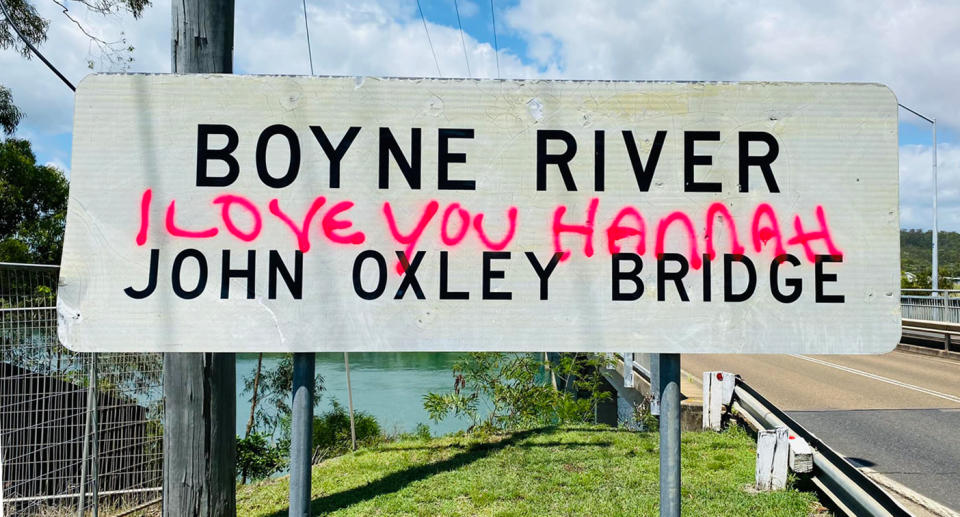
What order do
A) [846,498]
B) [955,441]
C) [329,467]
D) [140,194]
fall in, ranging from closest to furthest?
[140,194] < [846,498] < [329,467] < [955,441]

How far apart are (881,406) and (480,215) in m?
11.7

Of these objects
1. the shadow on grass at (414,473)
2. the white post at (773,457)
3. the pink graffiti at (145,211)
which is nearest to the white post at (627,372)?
the shadow on grass at (414,473)

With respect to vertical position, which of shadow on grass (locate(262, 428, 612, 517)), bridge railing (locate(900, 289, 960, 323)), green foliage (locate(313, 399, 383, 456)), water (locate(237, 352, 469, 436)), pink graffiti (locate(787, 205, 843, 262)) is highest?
pink graffiti (locate(787, 205, 843, 262))

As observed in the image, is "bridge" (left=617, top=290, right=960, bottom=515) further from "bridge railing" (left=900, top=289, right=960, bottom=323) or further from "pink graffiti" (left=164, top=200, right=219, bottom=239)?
"pink graffiti" (left=164, top=200, right=219, bottom=239)

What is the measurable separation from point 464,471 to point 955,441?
21.8ft

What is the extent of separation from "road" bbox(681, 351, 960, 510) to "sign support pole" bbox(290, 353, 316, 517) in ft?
20.9

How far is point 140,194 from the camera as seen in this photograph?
1657 millimetres

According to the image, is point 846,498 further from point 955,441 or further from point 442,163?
point 955,441

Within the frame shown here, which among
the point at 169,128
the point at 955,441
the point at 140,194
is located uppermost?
the point at 169,128

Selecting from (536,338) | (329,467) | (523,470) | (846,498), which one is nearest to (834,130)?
(536,338)

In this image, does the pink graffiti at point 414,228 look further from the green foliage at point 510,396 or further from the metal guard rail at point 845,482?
the green foliage at point 510,396

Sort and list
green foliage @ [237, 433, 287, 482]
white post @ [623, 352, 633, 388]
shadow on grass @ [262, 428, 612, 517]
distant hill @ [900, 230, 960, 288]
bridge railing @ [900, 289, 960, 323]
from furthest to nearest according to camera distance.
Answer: distant hill @ [900, 230, 960, 288] < bridge railing @ [900, 289, 960, 323] < white post @ [623, 352, 633, 388] < green foliage @ [237, 433, 287, 482] < shadow on grass @ [262, 428, 612, 517]

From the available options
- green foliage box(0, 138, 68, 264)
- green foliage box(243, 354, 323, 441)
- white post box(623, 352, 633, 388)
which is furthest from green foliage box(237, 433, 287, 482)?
green foliage box(0, 138, 68, 264)

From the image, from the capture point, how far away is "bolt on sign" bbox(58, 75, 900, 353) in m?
1.66
